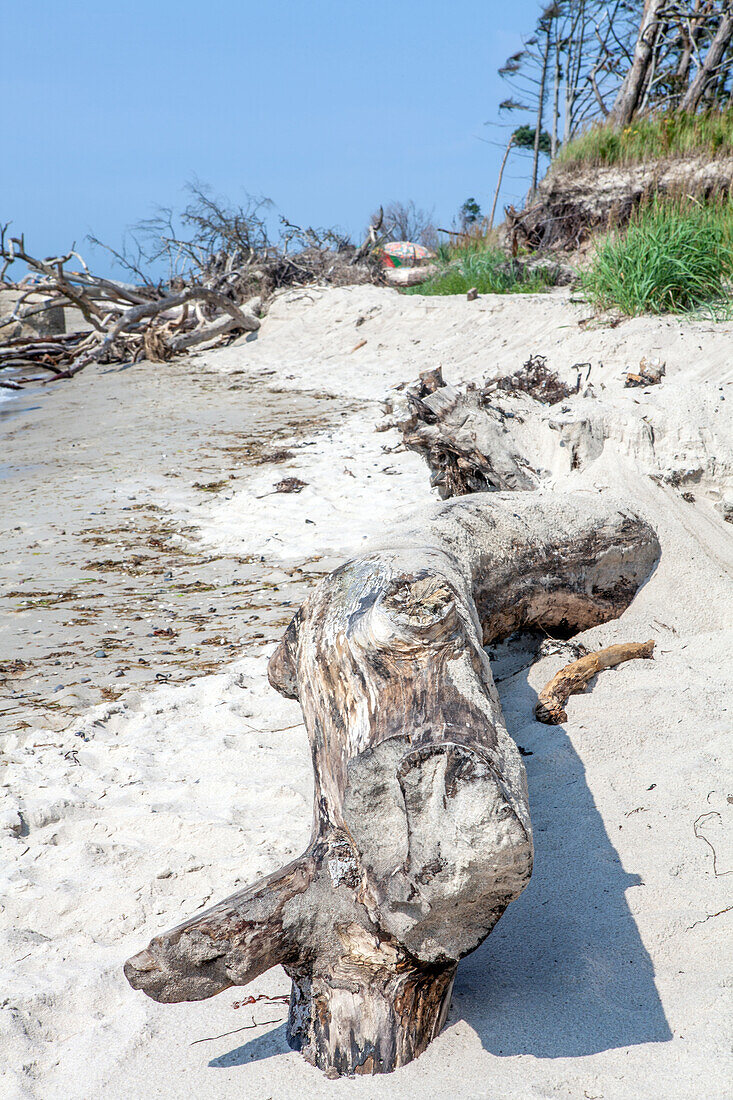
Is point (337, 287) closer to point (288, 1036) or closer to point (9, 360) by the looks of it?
point (9, 360)

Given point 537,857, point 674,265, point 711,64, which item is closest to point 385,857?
point 537,857

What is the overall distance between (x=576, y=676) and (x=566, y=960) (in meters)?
1.11

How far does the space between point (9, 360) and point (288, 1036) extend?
48.6 ft

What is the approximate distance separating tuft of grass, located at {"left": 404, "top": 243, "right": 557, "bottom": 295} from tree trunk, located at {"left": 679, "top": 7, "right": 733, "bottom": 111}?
3.85m

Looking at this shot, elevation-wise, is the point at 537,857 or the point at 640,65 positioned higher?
the point at 640,65

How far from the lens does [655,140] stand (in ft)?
37.3

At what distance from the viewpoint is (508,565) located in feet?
9.62

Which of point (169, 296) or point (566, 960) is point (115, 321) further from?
point (566, 960)

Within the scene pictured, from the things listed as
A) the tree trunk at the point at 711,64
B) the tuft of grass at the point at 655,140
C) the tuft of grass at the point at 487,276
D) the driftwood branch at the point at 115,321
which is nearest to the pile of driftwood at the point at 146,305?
the driftwood branch at the point at 115,321

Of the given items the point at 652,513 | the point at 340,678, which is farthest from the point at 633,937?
the point at 652,513

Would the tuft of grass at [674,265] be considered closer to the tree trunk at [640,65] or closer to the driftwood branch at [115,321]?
the tree trunk at [640,65]

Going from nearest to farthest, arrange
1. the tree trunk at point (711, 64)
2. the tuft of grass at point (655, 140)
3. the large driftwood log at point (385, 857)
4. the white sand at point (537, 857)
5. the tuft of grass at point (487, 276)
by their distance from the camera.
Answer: the large driftwood log at point (385, 857) < the white sand at point (537, 857) < the tuft of grass at point (655, 140) < the tuft of grass at point (487, 276) < the tree trunk at point (711, 64)

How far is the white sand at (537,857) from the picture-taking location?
154 cm

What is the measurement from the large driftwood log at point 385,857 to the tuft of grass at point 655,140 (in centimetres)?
1138
